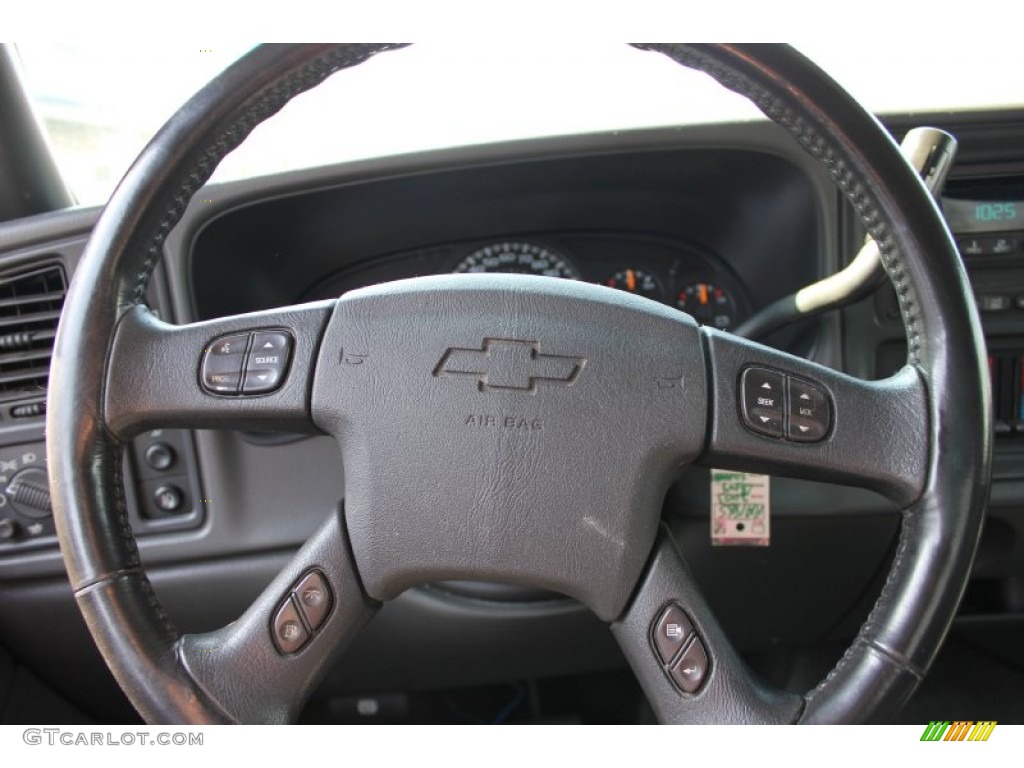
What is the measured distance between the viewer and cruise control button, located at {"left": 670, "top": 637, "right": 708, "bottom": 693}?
75 cm

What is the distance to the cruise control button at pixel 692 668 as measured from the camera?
0.75m

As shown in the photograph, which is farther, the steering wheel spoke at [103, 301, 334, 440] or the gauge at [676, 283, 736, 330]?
the gauge at [676, 283, 736, 330]

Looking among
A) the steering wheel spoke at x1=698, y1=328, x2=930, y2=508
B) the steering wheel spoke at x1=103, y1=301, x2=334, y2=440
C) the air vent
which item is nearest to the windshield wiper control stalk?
the steering wheel spoke at x1=698, y1=328, x2=930, y2=508

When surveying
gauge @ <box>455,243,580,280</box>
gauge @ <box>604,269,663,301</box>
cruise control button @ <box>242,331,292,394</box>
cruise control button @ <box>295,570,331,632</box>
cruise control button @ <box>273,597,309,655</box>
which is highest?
cruise control button @ <box>242,331,292,394</box>

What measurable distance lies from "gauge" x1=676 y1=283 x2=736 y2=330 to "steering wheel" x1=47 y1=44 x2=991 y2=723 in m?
0.72

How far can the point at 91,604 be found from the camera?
0.74 meters

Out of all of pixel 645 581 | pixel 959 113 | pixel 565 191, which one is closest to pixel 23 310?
pixel 565 191

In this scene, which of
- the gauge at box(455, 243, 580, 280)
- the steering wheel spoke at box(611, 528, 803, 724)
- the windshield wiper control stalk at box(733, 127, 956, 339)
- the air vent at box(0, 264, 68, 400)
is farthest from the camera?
Result: the gauge at box(455, 243, 580, 280)

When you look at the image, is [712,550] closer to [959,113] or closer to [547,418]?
[547,418]

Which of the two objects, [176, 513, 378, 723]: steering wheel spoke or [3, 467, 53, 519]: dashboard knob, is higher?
[176, 513, 378, 723]: steering wheel spoke

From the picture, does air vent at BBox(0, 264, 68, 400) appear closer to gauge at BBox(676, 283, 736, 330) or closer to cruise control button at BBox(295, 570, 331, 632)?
cruise control button at BBox(295, 570, 331, 632)

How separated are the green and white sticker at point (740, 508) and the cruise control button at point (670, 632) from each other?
0.54 meters

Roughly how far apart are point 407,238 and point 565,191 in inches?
11.0

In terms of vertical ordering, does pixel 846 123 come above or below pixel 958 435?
above
